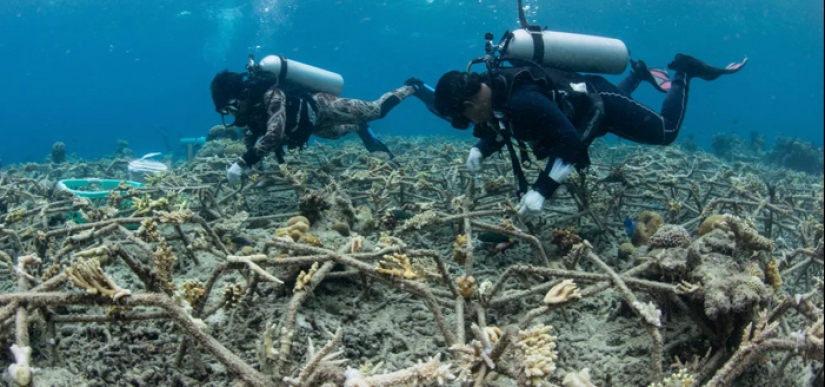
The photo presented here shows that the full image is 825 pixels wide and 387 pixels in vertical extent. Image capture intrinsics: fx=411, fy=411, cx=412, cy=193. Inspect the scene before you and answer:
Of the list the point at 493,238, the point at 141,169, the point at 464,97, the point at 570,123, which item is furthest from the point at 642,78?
the point at 141,169

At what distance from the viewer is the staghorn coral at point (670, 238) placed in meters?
3.26

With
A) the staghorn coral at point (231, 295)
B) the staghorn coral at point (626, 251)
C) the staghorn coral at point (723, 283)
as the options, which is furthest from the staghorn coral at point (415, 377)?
the staghorn coral at point (626, 251)

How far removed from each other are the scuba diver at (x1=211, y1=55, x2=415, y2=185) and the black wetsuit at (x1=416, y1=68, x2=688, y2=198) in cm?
316

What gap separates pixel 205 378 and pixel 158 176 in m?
4.45

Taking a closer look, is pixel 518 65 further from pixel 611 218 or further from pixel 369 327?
pixel 369 327

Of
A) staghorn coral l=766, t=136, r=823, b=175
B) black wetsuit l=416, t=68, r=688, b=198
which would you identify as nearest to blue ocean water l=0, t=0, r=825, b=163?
staghorn coral l=766, t=136, r=823, b=175

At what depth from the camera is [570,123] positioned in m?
4.39

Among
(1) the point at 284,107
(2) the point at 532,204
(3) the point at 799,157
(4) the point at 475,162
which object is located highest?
(3) the point at 799,157

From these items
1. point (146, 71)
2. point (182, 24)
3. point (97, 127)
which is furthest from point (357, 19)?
point (97, 127)

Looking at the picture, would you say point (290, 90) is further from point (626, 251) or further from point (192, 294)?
point (626, 251)

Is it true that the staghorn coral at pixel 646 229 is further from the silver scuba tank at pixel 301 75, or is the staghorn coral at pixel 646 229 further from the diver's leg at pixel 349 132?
the silver scuba tank at pixel 301 75

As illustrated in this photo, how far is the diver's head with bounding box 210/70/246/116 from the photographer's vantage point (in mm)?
5949

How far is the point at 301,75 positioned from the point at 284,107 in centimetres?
223

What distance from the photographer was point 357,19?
60.5m
